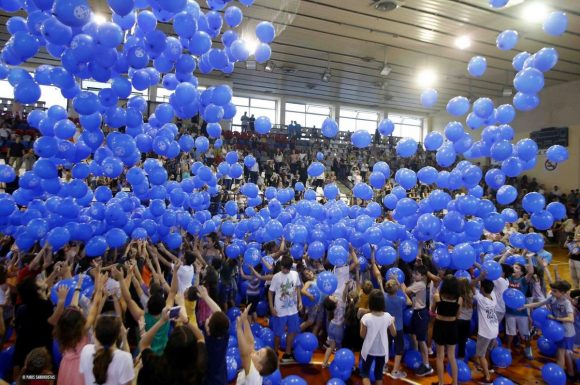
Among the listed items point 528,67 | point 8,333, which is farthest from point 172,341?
point 528,67

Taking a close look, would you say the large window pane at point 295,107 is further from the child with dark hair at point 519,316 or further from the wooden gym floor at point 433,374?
the wooden gym floor at point 433,374

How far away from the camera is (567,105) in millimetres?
15539

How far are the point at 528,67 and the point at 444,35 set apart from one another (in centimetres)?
640

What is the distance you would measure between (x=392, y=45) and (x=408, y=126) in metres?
12.0

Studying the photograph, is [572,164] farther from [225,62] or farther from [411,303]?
[225,62]

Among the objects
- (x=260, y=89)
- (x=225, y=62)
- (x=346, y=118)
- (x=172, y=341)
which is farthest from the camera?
(x=346, y=118)

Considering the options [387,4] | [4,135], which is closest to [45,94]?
[4,135]

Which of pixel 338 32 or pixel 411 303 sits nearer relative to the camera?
pixel 411 303

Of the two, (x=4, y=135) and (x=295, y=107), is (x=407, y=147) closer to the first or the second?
(x=4, y=135)

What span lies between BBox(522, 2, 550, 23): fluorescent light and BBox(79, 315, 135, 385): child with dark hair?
1010 cm

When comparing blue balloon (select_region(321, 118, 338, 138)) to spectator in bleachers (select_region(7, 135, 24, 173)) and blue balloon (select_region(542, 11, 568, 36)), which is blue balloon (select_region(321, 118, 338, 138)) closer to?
blue balloon (select_region(542, 11, 568, 36))

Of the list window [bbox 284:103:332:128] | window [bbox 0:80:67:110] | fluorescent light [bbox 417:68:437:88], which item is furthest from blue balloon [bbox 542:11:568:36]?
window [bbox 284:103:332:128]

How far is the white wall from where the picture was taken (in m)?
15.4

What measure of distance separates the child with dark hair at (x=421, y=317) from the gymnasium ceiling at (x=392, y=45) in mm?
4635
